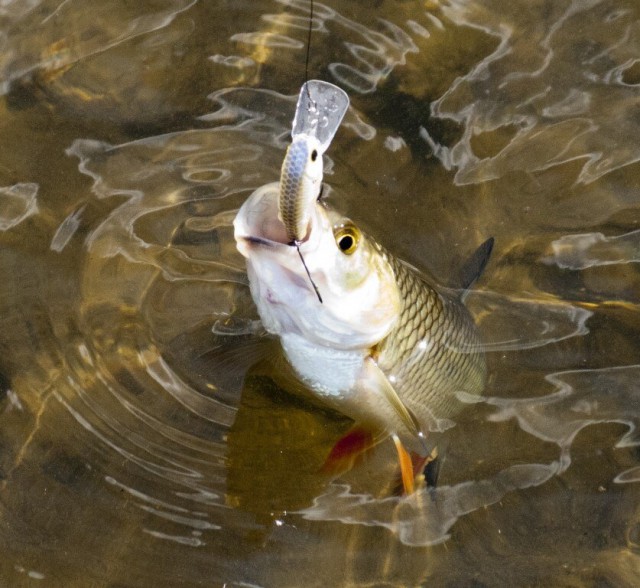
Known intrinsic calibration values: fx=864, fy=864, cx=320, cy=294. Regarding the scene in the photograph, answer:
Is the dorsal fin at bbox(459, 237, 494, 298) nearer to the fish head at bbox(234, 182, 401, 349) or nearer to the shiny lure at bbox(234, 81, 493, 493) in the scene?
the shiny lure at bbox(234, 81, 493, 493)

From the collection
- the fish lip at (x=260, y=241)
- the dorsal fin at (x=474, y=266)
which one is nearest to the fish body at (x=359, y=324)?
the fish lip at (x=260, y=241)

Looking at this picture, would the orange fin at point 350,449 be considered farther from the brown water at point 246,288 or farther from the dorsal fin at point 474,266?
the dorsal fin at point 474,266

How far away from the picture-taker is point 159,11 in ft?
15.6

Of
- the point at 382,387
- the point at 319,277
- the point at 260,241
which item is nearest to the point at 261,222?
the point at 260,241

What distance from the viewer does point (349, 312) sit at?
122 inches

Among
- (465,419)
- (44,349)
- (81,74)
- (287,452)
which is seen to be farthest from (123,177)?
(465,419)

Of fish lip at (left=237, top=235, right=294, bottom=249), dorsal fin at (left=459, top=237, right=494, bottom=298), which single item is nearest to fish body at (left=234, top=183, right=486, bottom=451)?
fish lip at (left=237, top=235, right=294, bottom=249)

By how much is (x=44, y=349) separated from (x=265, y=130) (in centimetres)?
158

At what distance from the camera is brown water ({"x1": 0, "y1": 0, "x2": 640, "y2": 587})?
3.46 metres

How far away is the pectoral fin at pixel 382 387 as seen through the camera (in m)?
3.34

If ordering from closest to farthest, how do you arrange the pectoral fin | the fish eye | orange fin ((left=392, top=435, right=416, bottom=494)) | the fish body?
the fish body → the fish eye → the pectoral fin → orange fin ((left=392, top=435, right=416, bottom=494))

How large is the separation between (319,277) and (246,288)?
122 centimetres

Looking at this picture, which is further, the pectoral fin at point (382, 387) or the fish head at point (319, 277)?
the pectoral fin at point (382, 387)

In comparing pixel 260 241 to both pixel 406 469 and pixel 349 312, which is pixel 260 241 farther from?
pixel 406 469
